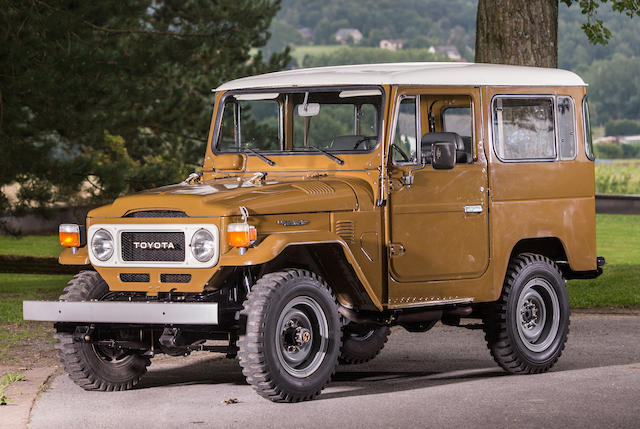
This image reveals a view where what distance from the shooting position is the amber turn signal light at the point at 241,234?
853cm

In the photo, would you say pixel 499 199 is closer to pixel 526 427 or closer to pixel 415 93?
pixel 415 93

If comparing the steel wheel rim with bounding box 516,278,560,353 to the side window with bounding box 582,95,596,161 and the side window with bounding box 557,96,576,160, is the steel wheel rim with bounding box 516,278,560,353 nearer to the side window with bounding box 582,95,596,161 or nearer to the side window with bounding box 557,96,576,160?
the side window with bounding box 557,96,576,160

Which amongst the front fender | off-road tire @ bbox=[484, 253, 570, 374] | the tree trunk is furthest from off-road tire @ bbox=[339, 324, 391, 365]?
the tree trunk

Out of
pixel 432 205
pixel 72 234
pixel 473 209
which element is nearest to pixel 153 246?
pixel 72 234

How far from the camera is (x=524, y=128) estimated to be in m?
10.7

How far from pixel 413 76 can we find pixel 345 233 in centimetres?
149

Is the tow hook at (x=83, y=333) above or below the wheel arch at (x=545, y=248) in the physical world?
below

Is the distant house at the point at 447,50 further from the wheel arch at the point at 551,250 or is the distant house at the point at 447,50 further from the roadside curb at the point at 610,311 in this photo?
the wheel arch at the point at 551,250

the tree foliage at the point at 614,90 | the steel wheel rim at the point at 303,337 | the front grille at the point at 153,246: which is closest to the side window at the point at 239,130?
the front grille at the point at 153,246

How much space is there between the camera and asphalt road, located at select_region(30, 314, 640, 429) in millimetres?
8258

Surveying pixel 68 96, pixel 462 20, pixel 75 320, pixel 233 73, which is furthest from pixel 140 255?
pixel 462 20

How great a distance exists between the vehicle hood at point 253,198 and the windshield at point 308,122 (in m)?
0.55

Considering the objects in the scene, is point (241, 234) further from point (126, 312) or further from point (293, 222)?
point (126, 312)

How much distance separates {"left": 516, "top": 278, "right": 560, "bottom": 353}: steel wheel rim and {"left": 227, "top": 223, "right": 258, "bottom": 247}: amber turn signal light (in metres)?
2.96
